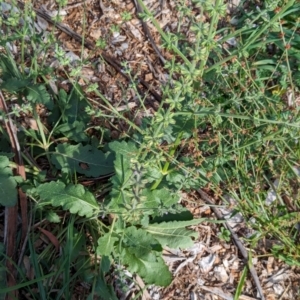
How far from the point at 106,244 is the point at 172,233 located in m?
0.30

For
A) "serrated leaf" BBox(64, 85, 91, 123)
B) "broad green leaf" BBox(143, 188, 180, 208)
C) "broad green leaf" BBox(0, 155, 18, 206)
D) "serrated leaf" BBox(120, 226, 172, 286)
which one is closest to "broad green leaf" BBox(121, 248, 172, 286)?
"serrated leaf" BBox(120, 226, 172, 286)

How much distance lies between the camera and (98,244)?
6.40ft

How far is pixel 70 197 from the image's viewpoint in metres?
1.92

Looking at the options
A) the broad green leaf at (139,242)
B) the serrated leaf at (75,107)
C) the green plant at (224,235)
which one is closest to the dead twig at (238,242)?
the green plant at (224,235)

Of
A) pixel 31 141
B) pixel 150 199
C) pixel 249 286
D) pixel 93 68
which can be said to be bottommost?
pixel 249 286

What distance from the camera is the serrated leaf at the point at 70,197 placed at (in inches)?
75.4

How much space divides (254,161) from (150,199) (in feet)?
1.81

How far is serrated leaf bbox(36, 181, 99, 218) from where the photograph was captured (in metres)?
1.91

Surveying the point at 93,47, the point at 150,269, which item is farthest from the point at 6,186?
the point at 93,47

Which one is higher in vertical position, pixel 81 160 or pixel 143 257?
pixel 81 160

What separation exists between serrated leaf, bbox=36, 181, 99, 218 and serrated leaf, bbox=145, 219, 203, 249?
0.96ft

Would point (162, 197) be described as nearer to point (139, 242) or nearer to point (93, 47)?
point (139, 242)

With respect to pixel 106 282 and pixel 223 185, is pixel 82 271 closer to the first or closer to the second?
pixel 106 282

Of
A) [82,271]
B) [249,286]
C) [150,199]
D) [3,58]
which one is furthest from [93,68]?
[249,286]
